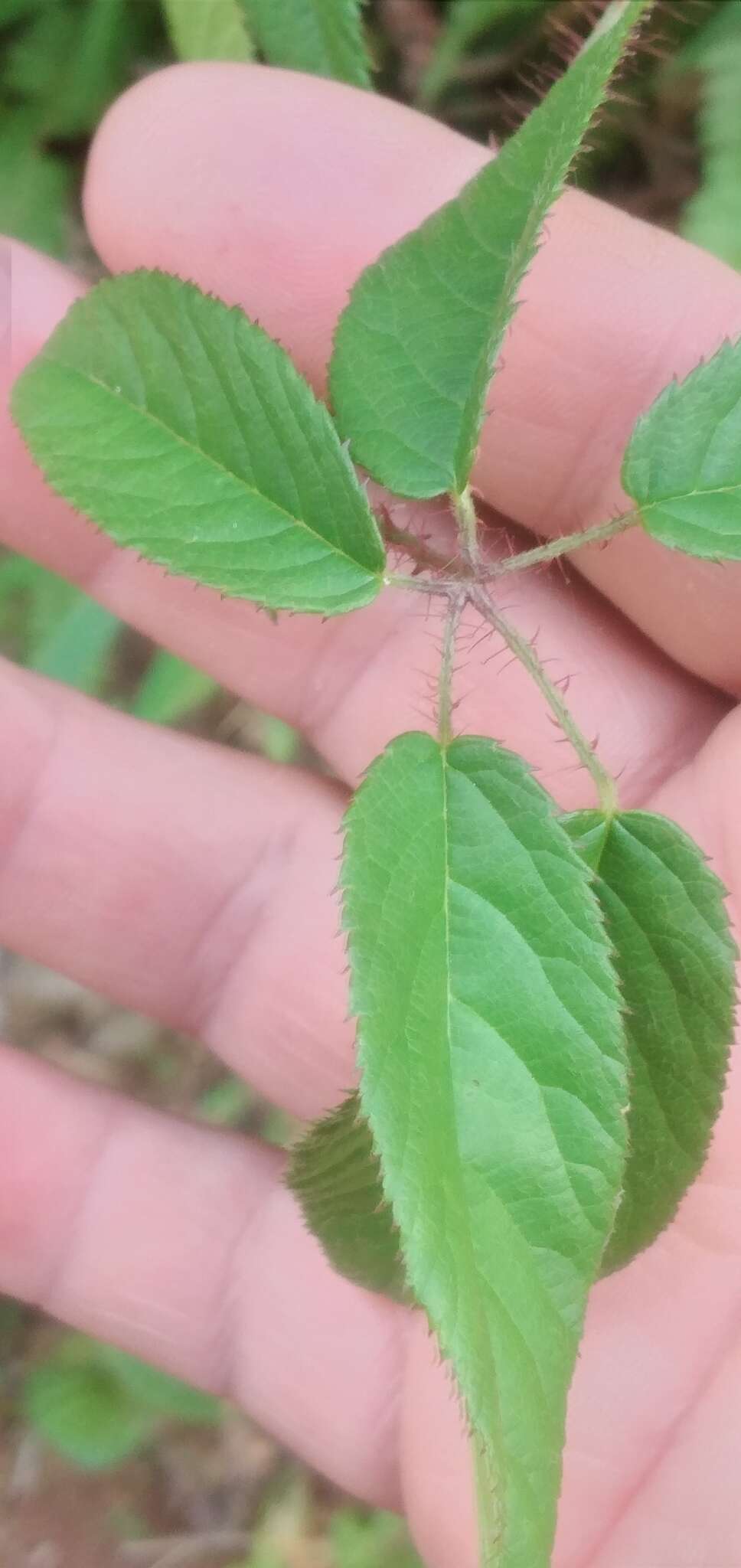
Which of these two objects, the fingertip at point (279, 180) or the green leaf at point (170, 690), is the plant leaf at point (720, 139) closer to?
the fingertip at point (279, 180)

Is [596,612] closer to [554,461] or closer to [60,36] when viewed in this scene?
[554,461]

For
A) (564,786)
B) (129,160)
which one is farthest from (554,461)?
(129,160)

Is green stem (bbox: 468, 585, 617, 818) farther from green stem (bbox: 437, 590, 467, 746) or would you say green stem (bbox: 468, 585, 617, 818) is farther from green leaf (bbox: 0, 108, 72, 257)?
green leaf (bbox: 0, 108, 72, 257)

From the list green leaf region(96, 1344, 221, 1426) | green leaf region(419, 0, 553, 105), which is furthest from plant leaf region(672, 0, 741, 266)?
green leaf region(96, 1344, 221, 1426)

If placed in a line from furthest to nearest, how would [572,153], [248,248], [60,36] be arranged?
[60,36] → [248,248] → [572,153]

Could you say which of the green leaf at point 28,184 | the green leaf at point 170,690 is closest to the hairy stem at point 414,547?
the green leaf at point 170,690

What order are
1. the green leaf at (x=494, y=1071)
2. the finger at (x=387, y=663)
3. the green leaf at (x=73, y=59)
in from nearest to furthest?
the green leaf at (x=494, y=1071), the finger at (x=387, y=663), the green leaf at (x=73, y=59)

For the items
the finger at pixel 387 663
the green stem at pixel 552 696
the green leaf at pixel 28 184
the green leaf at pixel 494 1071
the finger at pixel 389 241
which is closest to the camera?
the green leaf at pixel 494 1071
